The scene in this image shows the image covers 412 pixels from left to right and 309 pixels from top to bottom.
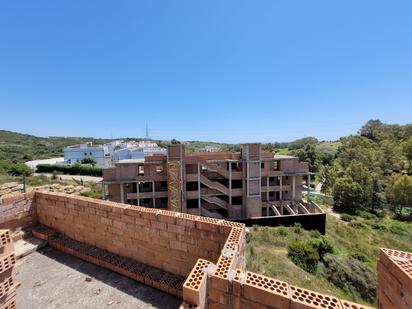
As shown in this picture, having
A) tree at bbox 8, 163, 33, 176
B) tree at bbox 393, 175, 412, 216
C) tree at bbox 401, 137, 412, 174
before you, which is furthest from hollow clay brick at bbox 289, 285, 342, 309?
tree at bbox 401, 137, 412, 174

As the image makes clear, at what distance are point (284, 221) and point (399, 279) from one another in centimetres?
1710

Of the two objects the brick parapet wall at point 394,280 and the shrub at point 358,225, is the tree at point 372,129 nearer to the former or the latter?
the shrub at point 358,225

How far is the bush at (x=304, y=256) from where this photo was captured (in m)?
9.52

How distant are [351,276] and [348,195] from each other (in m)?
24.3

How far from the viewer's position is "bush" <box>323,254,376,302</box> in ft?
28.3

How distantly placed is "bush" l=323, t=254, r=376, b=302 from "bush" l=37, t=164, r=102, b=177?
3748cm

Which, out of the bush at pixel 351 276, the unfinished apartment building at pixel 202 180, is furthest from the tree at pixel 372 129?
the bush at pixel 351 276

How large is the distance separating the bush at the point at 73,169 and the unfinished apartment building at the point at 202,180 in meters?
21.1

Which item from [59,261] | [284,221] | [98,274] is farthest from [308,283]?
[284,221]

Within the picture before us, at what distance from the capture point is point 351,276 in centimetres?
908

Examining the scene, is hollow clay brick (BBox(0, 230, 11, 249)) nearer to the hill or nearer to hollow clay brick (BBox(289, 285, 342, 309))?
hollow clay brick (BBox(289, 285, 342, 309))

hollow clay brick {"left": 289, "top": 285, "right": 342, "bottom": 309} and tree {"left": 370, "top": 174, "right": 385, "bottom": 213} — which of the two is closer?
hollow clay brick {"left": 289, "top": 285, "right": 342, "bottom": 309}

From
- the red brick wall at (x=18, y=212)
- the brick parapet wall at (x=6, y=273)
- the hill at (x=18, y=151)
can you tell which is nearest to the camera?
the brick parapet wall at (x=6, y=273)

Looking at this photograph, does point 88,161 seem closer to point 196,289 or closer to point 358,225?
point 196,289
